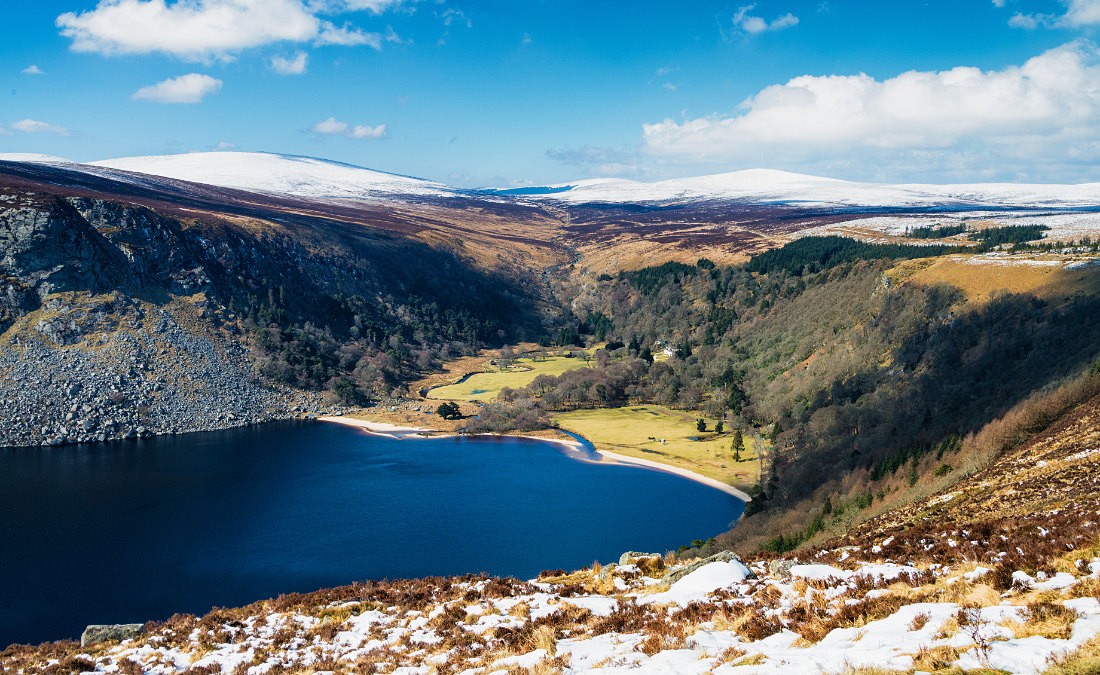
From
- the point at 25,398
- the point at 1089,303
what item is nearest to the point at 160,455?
the point at 25,398

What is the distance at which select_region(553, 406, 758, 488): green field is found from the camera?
251 ft

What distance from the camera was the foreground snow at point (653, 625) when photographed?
11086mm

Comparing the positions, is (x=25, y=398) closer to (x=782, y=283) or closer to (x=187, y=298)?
(x=187, y=298)

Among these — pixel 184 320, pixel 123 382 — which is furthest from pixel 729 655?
pixel 184 320

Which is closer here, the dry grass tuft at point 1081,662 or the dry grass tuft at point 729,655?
the dry grass tuft at point 1081,662

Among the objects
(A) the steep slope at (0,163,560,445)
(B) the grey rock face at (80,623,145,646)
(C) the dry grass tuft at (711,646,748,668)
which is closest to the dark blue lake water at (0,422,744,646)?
(A) the steep slope at (0,163,560,445)

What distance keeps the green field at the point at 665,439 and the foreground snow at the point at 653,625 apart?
54.8 m

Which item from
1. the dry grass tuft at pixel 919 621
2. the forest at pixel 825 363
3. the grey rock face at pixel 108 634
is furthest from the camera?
the forest at pixel 825 363

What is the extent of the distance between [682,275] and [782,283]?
113 feet

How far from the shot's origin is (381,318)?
139m

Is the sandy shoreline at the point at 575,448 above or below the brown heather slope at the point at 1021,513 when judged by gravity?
below

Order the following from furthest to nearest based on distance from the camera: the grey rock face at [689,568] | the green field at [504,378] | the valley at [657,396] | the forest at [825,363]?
the green field at [504,378] < the forest at [825,363] < the grey rock face at [689,568] < the valley at [657,396]

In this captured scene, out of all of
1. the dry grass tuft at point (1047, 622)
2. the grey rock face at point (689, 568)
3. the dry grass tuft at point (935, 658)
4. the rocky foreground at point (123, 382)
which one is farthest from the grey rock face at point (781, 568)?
the rocky foreground at point (123, 382)

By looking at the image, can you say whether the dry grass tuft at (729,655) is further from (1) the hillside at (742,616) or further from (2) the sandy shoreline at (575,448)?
(2) the sandy shoreline at (575,448)
